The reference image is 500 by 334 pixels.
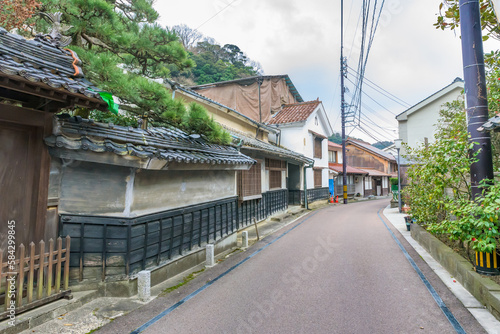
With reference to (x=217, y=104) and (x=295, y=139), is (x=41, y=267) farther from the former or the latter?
(x=295, y=139)

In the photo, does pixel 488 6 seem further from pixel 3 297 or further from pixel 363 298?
pixel 3 297

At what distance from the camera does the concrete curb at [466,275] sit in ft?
14.2

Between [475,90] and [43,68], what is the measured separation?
757cm

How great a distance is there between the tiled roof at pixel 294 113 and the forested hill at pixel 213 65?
12.3m

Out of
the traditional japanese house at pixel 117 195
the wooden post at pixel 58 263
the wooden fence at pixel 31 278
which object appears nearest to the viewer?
A: the wooden fence at pixel 31 278

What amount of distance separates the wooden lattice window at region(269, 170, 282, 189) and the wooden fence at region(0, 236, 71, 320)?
478 inches

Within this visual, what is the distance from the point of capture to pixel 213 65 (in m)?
39.2

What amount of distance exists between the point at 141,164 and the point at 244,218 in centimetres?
803

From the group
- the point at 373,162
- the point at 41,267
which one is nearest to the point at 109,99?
the point at 41,267

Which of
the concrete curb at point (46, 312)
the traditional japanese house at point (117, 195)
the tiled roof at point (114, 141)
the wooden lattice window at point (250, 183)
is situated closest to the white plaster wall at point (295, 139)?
the wooden lattice window at point (250, 183)

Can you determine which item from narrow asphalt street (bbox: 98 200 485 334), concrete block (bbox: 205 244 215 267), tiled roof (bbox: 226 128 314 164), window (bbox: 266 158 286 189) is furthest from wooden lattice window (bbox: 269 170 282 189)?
concrete block (bbox: 205 244 215 267)

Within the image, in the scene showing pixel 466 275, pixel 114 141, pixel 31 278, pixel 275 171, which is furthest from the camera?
pixel 275 171

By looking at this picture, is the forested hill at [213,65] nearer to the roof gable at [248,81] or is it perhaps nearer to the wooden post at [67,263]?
the roof gable at [248,81]

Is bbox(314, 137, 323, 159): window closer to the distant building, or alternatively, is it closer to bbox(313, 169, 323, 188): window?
bbox(313, 169, 323, 188): window
